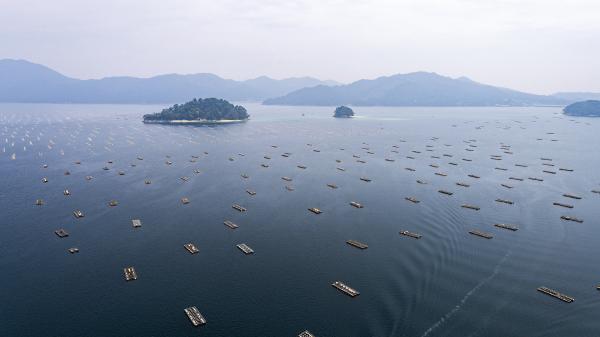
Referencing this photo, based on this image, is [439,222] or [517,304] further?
[439,222]

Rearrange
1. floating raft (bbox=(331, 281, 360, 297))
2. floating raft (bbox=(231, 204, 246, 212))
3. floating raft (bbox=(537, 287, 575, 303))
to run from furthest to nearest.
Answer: floating raft (bbox=(231, 204, 246, 212)) < floating raft (bbox=(331, 281, 360, 297)) < floating raft (bbox=(537, 287, 575, 303))

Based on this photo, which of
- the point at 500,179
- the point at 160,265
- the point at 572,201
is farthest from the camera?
the point at 500,179

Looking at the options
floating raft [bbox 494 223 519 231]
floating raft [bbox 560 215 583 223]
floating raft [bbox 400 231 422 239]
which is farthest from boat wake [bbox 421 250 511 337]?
floating raft [bbox 560 215 583 223]

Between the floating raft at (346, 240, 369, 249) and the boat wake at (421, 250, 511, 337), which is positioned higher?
the floating raft at (346, 240, 369, 249)

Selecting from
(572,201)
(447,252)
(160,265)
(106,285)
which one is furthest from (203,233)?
(572,201)

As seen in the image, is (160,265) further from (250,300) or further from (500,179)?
(500,179)

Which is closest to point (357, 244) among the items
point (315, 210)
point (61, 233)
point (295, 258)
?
point (295, 258)

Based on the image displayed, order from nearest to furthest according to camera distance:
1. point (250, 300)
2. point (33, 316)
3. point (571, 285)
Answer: point (33, 316), point (250, 300), point (571, 285)

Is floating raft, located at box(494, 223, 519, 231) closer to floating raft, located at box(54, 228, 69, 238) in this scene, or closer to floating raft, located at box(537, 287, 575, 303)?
floating raft, located at box(537, 287, 575, 303)
